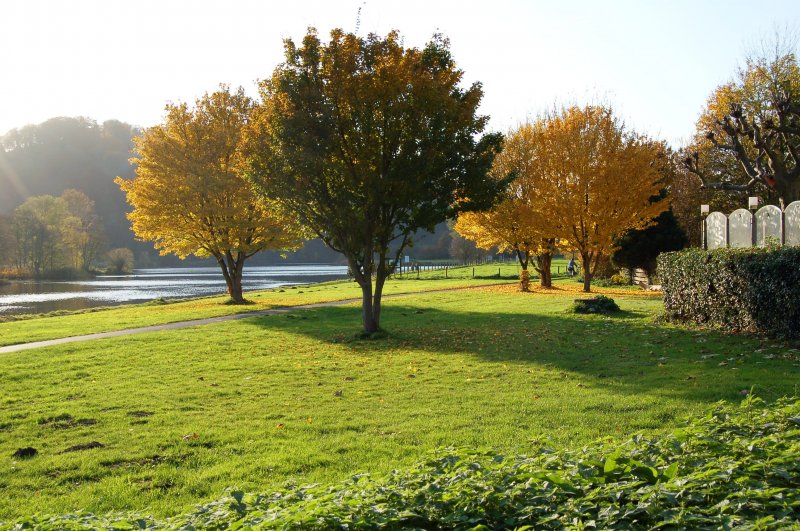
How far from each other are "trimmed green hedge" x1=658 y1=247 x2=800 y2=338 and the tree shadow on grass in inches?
21.6

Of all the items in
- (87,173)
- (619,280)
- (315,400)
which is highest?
(87,173)

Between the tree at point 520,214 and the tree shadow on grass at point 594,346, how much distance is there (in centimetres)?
961

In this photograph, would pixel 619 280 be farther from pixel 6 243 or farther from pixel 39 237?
pixel 39 237

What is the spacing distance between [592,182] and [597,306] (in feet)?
34.4

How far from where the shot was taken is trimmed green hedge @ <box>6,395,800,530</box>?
3.25m

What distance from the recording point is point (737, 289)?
13.7m

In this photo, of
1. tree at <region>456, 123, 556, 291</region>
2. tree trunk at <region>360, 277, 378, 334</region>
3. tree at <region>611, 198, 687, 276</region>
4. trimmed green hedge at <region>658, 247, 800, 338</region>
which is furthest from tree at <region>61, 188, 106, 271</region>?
trimmed green hedge at <region>658, 247, 800, 338</region>

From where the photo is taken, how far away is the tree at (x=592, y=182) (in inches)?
1117

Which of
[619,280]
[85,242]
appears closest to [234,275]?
[619,280]

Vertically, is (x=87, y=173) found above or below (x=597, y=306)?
above

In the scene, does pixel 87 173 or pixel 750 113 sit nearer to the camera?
pixel 750 113

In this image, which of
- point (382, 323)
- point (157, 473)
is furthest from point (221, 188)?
point (157, 473)

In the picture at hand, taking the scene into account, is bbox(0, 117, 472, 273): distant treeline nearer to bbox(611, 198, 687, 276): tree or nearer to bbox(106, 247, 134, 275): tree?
bbox(106, 247, 134, 275): tree

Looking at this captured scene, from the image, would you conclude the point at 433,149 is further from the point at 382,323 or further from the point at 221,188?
the point at 221,188
